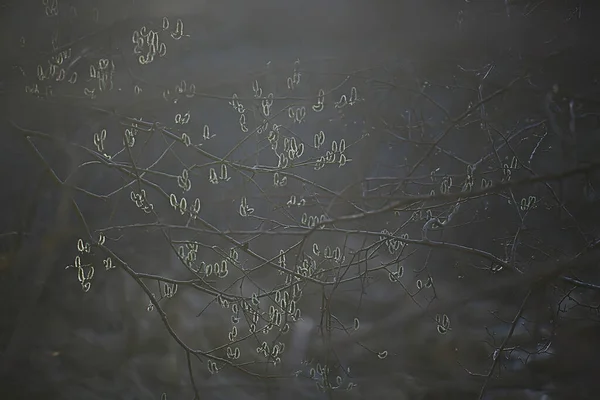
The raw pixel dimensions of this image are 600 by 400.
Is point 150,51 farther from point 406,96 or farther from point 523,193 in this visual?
point 523,193

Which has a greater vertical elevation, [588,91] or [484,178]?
[588,91]

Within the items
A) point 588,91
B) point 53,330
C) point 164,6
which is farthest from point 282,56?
point 53,330

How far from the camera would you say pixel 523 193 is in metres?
1.84

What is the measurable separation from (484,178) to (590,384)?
0.67m

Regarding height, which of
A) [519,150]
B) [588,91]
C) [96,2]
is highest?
[96,2]

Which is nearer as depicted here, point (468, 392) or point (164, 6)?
A: point (468, 392)

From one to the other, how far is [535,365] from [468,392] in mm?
220

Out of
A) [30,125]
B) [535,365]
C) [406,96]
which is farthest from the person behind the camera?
[406,96]

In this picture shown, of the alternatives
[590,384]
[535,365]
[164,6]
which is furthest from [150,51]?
[590,384]

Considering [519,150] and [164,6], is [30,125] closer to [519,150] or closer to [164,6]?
[164,6]

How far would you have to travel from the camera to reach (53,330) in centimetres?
188

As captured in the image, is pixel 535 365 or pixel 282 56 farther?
pixel 282 56

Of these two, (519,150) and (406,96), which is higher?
(406,96)

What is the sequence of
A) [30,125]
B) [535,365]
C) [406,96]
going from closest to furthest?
1. [30,125]
2. [535,365]
3. [406,96]
